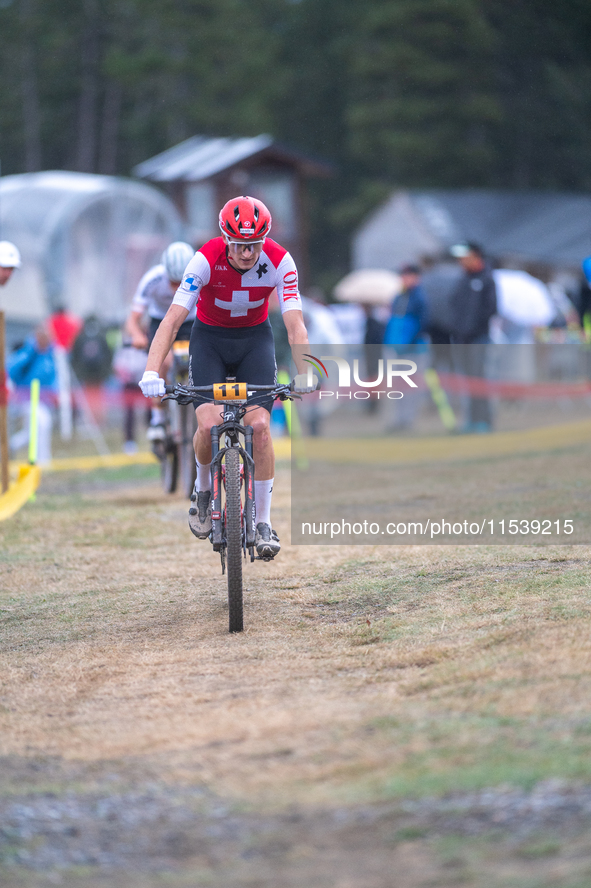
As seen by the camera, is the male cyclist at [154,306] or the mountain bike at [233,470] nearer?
the mountain bike at [233,470]

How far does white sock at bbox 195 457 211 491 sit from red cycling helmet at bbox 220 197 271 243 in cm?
132

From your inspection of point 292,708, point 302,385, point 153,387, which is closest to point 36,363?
point 153,387

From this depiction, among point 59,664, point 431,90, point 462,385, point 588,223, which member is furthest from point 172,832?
point 431,90

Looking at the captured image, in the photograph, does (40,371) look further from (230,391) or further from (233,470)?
(233,470)

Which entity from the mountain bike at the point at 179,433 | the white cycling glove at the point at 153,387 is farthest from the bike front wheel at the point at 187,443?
the white cycling glove at the point at 153,387

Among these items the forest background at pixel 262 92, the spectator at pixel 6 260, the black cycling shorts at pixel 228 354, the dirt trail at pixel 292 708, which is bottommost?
the dirt trail at pixel 292 708

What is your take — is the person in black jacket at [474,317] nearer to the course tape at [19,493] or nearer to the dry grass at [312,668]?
the course tape at [19,493]

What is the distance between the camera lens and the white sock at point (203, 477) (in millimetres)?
6469

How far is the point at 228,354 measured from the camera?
6.54 metres

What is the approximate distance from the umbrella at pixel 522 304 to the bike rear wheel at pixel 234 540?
14.3 metres

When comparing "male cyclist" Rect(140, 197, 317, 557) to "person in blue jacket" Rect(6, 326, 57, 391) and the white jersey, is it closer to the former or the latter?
the white jersey

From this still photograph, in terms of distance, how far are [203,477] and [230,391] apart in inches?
33.0

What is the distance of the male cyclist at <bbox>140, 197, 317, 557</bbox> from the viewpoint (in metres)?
5.90

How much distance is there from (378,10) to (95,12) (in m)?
14.2
